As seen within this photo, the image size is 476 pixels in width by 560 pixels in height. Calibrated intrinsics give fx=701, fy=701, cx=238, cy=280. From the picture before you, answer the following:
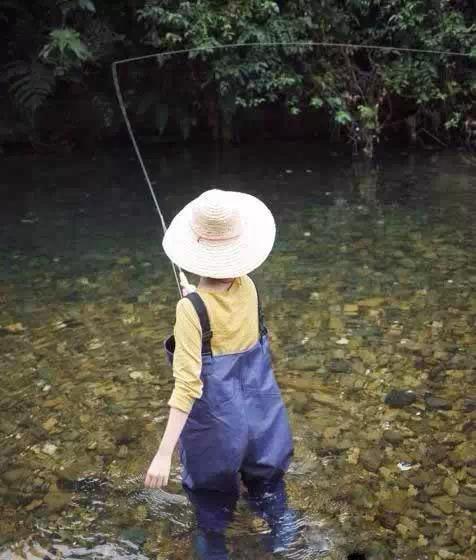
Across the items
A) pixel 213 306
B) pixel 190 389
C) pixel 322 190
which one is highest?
pixel 213 306

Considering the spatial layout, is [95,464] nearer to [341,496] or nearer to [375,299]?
[341,496]

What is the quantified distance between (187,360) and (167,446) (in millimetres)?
272

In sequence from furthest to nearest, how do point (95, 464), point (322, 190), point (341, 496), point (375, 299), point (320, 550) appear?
point (322, 190) → point (375, 299) → point (95, 464) → point (341, 496) → point (320, 550)

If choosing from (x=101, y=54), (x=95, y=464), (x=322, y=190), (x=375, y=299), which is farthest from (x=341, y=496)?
(x=101, y=54)

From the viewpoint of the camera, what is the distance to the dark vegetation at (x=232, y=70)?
352 inches

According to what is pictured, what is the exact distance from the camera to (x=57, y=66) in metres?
9.12

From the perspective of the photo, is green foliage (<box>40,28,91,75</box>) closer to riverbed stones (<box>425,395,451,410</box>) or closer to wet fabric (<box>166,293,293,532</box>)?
riverbed stones (<box>425,395,451,410</box>)

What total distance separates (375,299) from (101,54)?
6017 mm

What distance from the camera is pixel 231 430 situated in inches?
92.0

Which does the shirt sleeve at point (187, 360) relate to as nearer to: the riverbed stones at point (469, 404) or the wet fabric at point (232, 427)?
the wet fabric at point (232, 427)

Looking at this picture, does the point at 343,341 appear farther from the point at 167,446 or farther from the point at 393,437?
the point at 167,446

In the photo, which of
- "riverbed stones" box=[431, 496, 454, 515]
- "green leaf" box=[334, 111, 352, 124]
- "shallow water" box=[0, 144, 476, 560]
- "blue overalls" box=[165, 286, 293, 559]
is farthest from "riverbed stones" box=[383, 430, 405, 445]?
"green leaf" box=[334, 111, 352, 124]

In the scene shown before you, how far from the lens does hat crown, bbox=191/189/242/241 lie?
7.12ft

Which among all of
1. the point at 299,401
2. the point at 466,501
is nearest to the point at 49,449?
the point at 299,401
